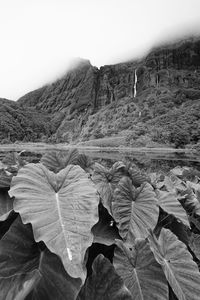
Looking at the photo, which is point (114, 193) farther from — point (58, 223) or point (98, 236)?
point (58, 223)

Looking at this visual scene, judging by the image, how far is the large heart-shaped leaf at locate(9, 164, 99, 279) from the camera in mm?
1000

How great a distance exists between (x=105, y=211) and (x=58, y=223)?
589 millimetres

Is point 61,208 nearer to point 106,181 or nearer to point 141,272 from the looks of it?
point 141,272

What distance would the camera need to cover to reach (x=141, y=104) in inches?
5640

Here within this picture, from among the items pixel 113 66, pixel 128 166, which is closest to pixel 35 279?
pixel 128 166

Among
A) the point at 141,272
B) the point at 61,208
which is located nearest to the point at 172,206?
the point at 141,272

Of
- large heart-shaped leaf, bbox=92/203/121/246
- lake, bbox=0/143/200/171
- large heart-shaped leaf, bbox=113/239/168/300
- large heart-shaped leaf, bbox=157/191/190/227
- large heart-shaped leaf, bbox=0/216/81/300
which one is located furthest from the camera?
lake, bbox=0/143/200/171

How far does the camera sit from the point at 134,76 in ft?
591

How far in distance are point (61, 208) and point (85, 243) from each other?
217 millimetres

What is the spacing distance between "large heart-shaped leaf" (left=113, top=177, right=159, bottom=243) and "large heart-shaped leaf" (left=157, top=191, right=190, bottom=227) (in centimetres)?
16

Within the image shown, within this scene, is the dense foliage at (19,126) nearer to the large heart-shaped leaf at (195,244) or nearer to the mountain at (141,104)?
the mountain at (141,104)

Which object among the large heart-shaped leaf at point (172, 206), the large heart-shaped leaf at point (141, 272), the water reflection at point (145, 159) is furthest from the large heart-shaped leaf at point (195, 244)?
the water reflection at point (145, 159)

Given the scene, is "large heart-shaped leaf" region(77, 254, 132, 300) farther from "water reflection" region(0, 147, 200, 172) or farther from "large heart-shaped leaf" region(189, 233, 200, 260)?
"water reflection" region(0, 147, 200, 172)

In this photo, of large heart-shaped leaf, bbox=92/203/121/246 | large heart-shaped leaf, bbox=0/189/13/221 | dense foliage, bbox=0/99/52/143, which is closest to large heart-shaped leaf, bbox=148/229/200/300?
large heart-shaped leaf, bbox=92/203/121/246
